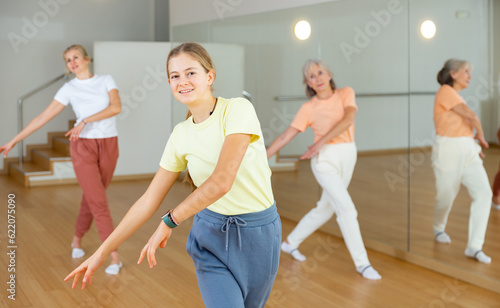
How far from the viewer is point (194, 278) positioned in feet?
14.0

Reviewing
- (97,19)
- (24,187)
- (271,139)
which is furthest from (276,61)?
(97,19)

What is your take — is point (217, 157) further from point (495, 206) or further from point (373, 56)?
point (373, 56)

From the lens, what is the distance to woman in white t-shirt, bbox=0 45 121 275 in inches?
172

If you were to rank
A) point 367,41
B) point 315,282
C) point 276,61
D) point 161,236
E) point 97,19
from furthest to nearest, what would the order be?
point 97,19, point 276,61, point 367,41, point 315,282, point 161,236

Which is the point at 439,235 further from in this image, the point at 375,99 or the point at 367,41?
the point at 367,41

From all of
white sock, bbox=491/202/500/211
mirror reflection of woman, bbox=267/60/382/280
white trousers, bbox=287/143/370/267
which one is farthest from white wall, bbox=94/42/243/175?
white sock, bbox=491/202/500/211

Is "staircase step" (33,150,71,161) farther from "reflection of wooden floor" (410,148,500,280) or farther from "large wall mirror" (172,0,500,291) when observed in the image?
"reflection of wooden floor" (410,148,500,280)

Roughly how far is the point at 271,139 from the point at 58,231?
2215 mm

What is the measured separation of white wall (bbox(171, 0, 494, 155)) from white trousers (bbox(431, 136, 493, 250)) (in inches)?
7.4

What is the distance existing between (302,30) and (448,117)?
2.00 meters

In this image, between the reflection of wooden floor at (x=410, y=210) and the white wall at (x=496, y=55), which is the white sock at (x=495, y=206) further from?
the white wall at (x=496, y=55)

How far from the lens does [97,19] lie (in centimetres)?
1003

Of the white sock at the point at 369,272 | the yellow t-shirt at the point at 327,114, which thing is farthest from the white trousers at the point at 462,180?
the yellow t-shirt at the point at 327,114

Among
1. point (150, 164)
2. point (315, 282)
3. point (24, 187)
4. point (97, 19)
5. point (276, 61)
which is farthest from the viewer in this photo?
point (97, 19)
